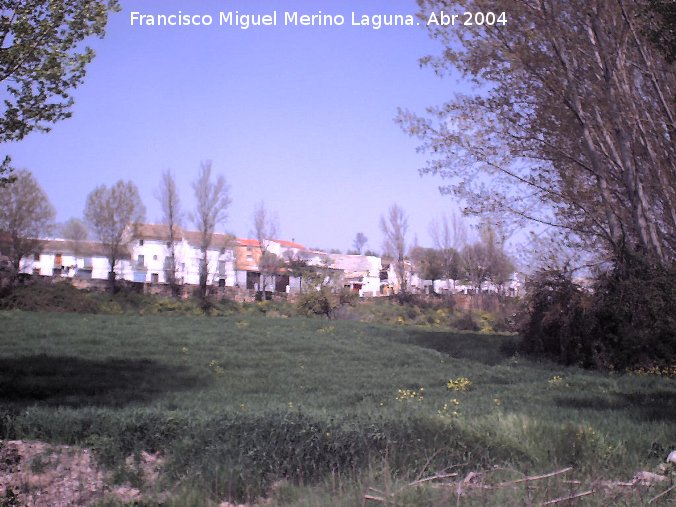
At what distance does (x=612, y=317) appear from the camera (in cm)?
1631

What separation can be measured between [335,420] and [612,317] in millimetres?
11628

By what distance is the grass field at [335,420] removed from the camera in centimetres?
566

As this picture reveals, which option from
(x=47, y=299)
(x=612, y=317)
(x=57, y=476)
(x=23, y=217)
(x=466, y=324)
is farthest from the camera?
(x=23, y=217)

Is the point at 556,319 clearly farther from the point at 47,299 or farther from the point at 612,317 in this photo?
the point at 47,299

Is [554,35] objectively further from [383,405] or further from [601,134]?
[383,405]

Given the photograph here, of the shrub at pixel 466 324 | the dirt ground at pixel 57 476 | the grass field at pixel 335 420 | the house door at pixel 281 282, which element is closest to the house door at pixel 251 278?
the house door at pixel 281 282

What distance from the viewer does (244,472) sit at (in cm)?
591

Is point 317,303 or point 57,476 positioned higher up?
point 317,303

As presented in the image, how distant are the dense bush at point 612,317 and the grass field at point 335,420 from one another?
4.99 feet

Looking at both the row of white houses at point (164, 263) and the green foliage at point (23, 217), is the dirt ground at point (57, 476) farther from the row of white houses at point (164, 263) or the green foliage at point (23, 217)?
the row of white houses at point (164, 263)

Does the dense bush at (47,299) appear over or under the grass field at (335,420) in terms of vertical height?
over

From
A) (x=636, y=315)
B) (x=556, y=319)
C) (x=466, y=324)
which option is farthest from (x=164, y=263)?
(x=636, y=315)

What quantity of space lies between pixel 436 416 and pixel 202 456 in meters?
2.52

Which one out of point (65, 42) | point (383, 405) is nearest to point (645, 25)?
point (383, 405)
